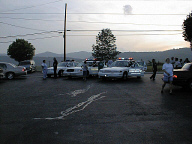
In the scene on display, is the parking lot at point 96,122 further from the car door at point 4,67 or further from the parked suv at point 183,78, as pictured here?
the car door at point 4,67

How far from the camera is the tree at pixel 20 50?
167 feet

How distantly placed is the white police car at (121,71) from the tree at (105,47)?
5390 cm

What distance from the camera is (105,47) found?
72.4 meters

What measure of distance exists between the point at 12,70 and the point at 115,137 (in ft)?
55.5

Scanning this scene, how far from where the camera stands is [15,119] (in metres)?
5.97

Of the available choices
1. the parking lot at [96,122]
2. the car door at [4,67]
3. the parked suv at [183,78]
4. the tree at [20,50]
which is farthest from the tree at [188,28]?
the tree at [20,50]

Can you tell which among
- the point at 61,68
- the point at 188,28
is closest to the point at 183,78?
the point at 61,68

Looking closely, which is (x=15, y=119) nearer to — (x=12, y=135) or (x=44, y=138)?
(x=12, y=135)

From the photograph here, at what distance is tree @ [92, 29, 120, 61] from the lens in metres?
72.4

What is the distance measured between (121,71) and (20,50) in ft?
131

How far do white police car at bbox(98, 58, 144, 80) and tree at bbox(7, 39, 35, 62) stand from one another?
38.1 m

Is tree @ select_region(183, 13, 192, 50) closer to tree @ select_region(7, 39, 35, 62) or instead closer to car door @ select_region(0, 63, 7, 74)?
car door @ select_region(0, 63, 7, 74)

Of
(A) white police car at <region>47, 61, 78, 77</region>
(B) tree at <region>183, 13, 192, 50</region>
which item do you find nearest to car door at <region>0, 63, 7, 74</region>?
(A) white police car at <region>47, 61, 78, 77</region>

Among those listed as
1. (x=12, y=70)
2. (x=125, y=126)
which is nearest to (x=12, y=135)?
(x=125, y=126)
